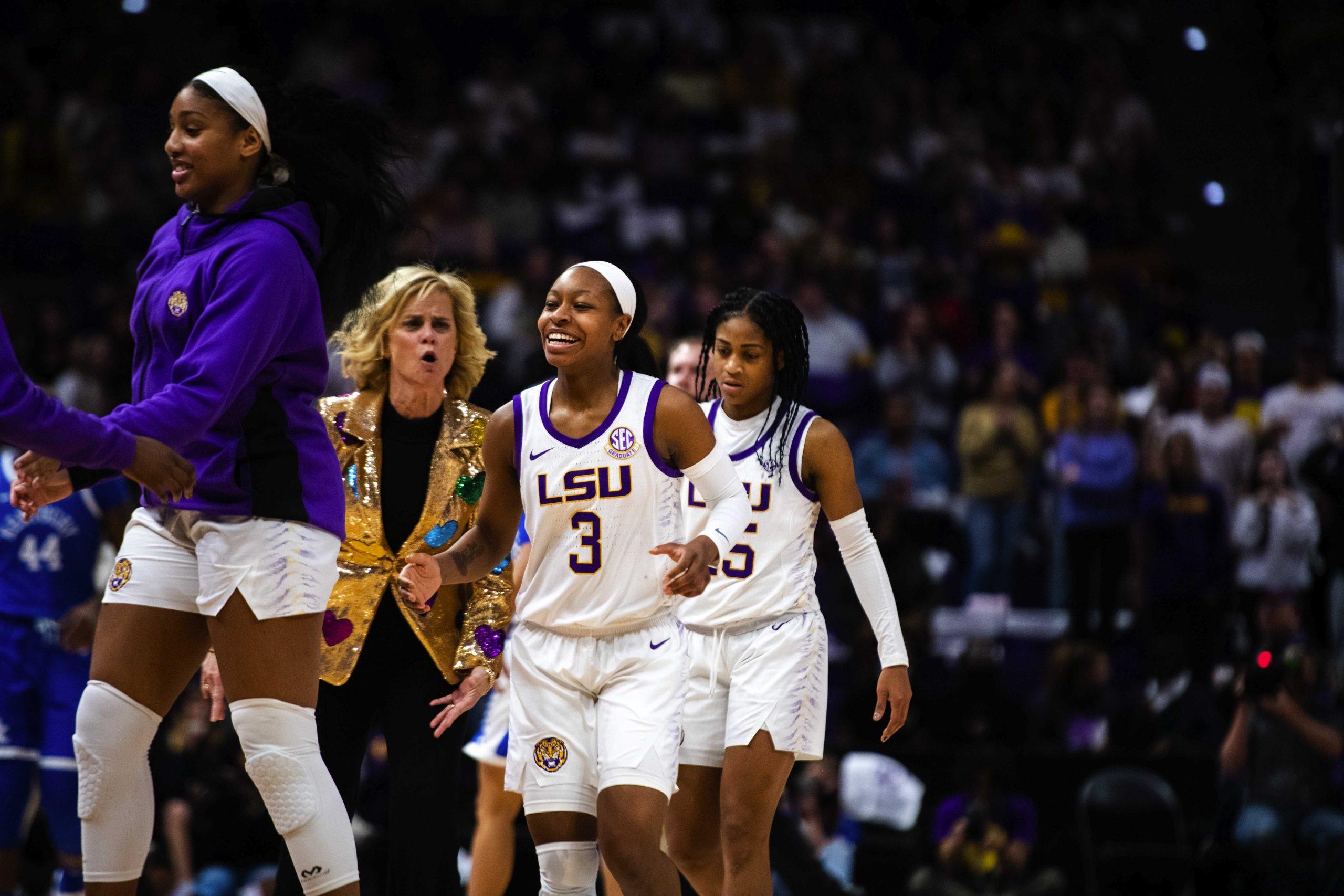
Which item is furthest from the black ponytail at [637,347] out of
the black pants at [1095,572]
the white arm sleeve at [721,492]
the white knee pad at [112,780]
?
the black pants at [1095,572]

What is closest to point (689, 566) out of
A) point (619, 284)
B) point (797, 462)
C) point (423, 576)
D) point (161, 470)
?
point (423, 576)

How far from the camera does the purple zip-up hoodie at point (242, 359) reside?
3.27 metres

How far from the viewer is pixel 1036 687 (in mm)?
8961

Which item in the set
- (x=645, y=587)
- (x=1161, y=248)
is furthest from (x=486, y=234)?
(x=645, y=587)

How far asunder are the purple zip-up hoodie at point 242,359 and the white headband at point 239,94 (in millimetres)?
174

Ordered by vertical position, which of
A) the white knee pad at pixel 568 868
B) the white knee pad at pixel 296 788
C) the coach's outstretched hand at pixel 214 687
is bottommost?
the white knee pad at pixel 568 868

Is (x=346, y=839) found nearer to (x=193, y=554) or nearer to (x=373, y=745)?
(x=193, y=554)

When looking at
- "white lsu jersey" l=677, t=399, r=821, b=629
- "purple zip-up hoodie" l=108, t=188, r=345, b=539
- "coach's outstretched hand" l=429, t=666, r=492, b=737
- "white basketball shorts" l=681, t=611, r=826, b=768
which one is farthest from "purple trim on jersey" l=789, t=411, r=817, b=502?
"purple zip-up hoodie" l=108, t=188, r=345, b=539

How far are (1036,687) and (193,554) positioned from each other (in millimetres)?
6540

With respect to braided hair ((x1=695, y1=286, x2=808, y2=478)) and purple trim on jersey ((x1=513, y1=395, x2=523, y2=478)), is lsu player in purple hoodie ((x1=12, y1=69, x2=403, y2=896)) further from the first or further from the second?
braided hair ((x1=695, y1=286, x2=808, y2=478))

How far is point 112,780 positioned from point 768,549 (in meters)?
2.03

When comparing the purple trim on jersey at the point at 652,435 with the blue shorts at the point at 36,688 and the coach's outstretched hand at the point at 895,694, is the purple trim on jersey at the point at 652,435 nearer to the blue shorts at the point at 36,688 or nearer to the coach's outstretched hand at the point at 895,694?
the coach's outstretched hand at the point at 895,694

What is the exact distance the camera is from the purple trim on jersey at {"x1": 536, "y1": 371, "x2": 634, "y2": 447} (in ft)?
12.8

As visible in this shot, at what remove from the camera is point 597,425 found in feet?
12.9
